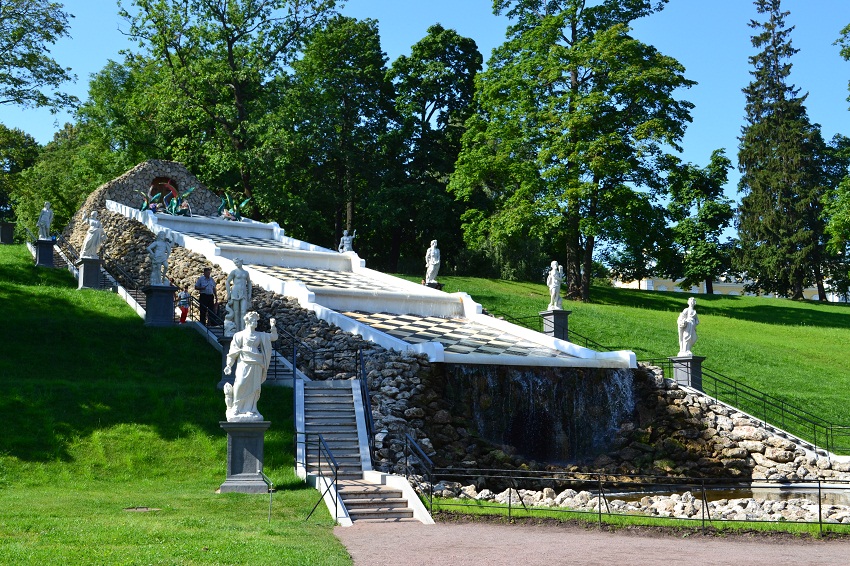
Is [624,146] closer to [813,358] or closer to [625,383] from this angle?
[813,358]

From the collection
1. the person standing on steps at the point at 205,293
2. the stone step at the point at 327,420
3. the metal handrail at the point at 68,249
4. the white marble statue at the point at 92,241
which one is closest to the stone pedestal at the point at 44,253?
the metal handrail at the point at 68,249

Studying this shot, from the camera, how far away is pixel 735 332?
118 ft

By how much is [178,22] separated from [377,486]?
Result: 35945 mm

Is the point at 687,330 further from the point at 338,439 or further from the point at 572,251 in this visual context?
the point at 572,251

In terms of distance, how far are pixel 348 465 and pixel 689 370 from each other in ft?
36.9

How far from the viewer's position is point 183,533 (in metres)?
11.6

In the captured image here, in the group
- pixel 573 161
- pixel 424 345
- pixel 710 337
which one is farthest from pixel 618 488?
pixel 573 161

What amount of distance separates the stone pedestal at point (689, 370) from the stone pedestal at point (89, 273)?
15.9 meters

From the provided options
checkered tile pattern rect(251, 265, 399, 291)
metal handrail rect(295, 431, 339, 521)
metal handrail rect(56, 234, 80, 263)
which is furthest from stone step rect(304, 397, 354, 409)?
metal handrail rect(56, 234, 80, 263)

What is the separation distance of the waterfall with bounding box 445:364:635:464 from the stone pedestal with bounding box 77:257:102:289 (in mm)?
12193

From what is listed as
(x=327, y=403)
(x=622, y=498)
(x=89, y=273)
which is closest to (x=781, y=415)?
(x=622, y=498)

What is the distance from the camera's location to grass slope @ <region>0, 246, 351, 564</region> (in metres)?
11.1

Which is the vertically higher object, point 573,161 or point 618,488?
point 573,161

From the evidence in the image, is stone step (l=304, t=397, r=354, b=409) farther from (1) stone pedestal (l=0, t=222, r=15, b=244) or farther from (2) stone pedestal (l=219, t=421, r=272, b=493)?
(1) stone pedestal (l=0, t=222, r=15, b=244)
